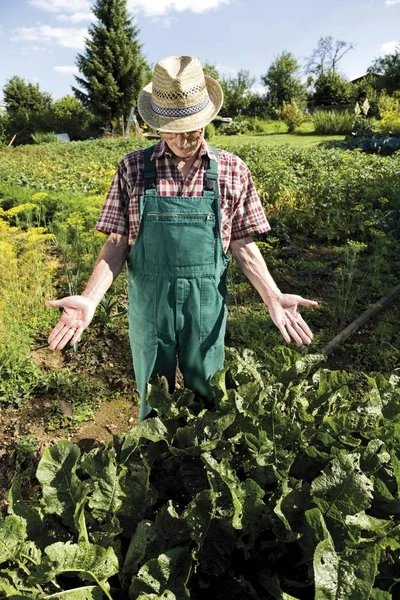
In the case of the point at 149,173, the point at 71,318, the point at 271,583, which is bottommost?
the point at 271,583

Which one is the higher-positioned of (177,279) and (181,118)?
(181,118)

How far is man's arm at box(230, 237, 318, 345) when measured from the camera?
6.26ft

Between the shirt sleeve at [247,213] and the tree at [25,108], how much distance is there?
119 ft

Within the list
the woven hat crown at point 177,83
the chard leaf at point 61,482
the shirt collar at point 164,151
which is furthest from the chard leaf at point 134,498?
the woven hat crown at point 177,83

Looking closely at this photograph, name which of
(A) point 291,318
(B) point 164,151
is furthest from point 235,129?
(A) point 291,318

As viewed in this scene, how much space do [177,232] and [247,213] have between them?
1.22ft

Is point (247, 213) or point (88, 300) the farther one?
point (247, 213)

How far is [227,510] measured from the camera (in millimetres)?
1344

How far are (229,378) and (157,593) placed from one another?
0.90 metres

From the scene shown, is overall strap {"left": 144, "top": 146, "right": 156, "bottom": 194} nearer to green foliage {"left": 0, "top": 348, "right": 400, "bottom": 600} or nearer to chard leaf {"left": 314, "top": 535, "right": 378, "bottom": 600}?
green foliage {"left": 0, "top": 348, "right": 400, "bottom": 600}

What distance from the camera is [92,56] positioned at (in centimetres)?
3203

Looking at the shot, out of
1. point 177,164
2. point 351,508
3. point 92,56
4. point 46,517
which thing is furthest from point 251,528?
point 92,56

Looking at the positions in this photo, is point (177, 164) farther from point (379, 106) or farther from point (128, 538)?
point (379, 106)

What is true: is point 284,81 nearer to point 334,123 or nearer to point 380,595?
point 334,123
